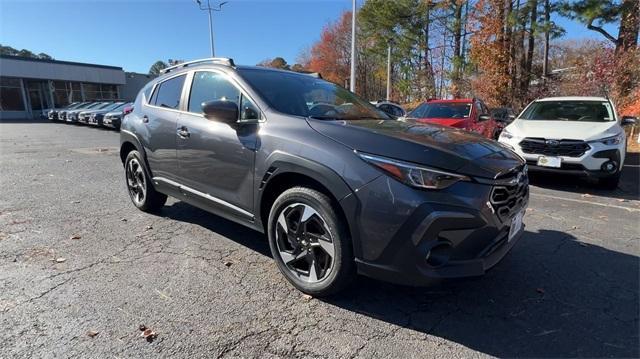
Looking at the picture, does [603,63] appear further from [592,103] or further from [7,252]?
[7,252]

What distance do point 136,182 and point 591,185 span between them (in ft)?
24.9

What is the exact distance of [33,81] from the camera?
35875 millimetres

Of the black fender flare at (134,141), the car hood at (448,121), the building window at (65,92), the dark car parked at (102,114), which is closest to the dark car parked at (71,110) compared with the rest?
the dark car parked at (102,114)

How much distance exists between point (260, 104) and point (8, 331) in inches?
90.5

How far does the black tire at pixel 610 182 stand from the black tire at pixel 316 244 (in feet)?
19.7

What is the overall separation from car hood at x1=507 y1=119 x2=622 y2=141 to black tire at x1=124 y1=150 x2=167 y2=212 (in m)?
6.05

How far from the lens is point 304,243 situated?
2900 mm

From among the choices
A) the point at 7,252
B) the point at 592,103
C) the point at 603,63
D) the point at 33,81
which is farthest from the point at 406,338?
the point at 33,81

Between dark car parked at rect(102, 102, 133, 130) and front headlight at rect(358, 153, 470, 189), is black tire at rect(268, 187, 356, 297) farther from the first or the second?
dark car parked at rect(102, 102, 133, 130)

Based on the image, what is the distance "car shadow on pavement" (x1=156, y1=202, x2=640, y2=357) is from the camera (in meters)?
2.42

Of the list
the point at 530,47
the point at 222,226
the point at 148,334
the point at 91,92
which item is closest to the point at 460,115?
the point at 222,226

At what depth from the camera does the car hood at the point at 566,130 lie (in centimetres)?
645

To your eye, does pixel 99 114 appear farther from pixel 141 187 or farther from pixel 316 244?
pixel 316 244

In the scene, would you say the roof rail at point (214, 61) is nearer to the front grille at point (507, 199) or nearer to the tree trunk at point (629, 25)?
the front grille at point (507, 199)
